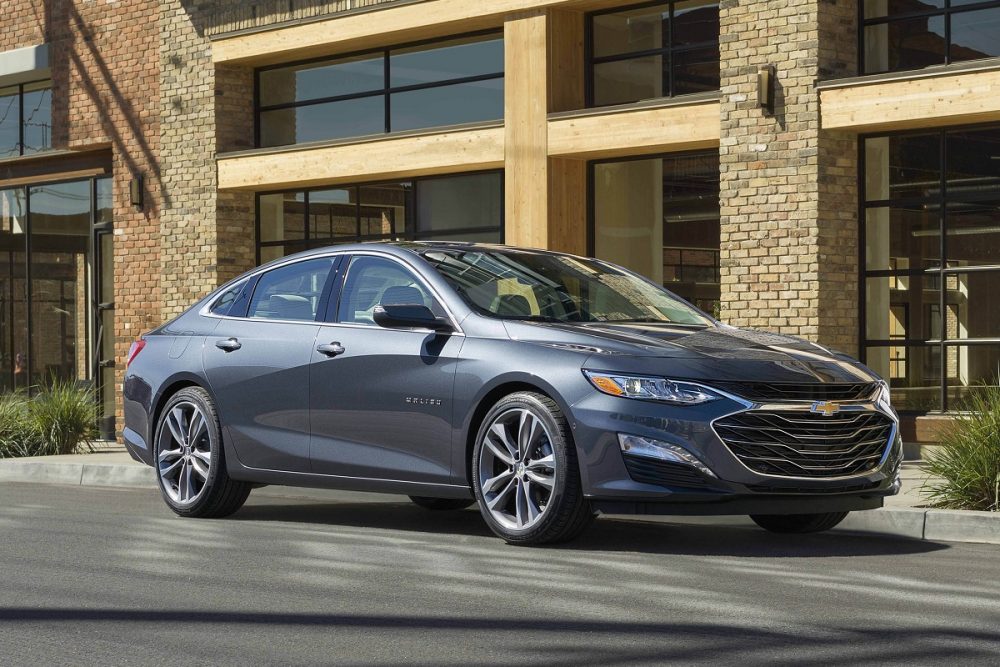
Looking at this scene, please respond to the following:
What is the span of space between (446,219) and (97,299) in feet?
19.8

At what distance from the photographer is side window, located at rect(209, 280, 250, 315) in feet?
35.7

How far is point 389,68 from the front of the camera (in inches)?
749

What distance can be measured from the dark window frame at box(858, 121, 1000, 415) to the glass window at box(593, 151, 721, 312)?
4.77 ft

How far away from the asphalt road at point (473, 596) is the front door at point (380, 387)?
1.49 ft

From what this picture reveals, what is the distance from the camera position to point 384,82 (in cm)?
1905

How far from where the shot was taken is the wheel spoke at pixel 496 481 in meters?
8.70

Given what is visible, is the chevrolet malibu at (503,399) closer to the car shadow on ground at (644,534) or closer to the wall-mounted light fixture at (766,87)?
the car shadow on ground at (644,534)

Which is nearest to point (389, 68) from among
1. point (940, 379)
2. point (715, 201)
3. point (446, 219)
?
point (446, 219)

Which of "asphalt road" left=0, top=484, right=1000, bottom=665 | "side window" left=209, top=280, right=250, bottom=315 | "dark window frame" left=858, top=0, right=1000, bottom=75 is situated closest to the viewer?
"asphalt road" left=0, top=484, right=1000, bottom=665

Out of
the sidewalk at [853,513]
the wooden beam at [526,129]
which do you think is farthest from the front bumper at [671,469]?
the wooden beam at [526,129]

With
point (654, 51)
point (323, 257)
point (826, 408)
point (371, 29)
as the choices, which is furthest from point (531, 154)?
point (826, 408)

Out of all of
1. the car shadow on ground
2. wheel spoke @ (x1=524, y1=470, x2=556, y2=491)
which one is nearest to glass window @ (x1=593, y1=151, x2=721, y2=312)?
the car shadow on ground

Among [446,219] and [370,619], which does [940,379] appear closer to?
[446,219]

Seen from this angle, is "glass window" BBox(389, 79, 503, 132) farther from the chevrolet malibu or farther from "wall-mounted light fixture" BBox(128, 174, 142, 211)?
the chevrolet malibu
